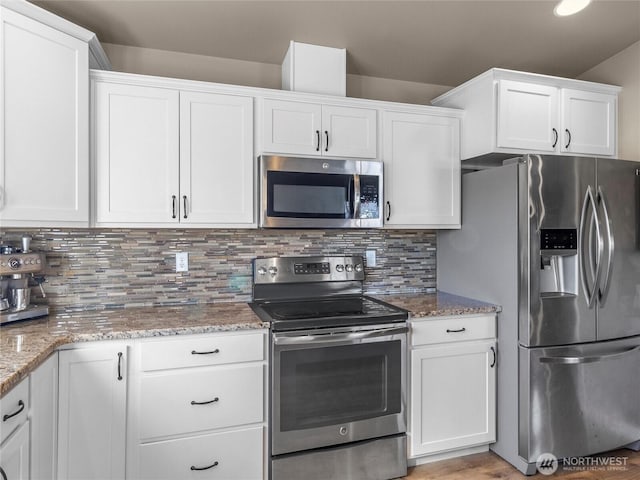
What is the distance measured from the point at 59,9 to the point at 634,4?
10.1ft

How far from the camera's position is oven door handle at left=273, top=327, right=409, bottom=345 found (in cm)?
201

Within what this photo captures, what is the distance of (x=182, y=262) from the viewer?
2.46m

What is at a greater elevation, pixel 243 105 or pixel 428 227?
pixel 243 105

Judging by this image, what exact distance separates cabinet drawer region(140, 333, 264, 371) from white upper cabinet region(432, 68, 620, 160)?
5.89 feet

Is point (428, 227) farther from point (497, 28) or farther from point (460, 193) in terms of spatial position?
point (497, 28)

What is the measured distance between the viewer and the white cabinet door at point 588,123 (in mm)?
2613

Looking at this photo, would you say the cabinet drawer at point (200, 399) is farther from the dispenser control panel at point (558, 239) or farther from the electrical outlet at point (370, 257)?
the dispenser control panel at point (558, 239)

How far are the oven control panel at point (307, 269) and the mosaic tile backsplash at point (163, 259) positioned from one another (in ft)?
0.26

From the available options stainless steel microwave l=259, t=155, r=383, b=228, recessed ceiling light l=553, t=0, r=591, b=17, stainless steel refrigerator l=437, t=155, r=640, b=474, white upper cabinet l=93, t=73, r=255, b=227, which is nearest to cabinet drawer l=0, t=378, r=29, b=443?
white upper cabinet l=93, t=73, r=255, b=227

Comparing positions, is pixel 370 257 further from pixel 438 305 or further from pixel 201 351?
pixel 201 351

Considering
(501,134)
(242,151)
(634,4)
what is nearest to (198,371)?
(242,151)

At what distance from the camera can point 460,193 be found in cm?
271

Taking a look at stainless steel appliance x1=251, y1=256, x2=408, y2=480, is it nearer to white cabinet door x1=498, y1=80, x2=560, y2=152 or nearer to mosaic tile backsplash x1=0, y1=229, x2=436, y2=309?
mosaic tile backsplash x1=0, y1=229, x2=436, y2=309
